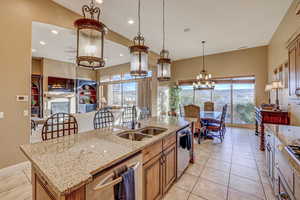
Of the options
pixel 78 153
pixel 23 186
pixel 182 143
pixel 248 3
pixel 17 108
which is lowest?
pixel 23 186

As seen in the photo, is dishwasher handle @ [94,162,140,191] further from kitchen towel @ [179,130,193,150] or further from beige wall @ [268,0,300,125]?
beige wall @ [268,0,300,125]

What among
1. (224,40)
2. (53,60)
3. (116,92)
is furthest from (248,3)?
(53,60)

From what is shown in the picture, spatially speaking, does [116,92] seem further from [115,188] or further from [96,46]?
[115,188]

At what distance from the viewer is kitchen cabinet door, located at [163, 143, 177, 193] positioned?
1878 millimetres

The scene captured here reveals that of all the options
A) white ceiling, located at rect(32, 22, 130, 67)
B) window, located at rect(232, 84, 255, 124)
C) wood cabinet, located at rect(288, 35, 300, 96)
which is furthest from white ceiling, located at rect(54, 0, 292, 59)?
window, located at rect(232, 84, 255, 124)

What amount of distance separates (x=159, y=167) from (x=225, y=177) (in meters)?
1.55

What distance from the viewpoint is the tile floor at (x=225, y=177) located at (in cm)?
203

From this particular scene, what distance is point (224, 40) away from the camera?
5.09 metres

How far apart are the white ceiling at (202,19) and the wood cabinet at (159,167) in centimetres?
315

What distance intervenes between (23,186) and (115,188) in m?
2.23

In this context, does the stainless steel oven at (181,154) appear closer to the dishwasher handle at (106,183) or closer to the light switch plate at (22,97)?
the dishwasher handle at (106,183)

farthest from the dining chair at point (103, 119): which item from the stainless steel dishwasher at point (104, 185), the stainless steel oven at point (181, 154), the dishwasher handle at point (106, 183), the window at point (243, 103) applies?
the window at point (243, 103)

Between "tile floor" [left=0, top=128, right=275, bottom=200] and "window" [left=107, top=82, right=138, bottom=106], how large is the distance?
5.66 metres

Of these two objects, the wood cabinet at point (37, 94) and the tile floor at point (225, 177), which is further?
the wood cabinet at point (37, 94)
